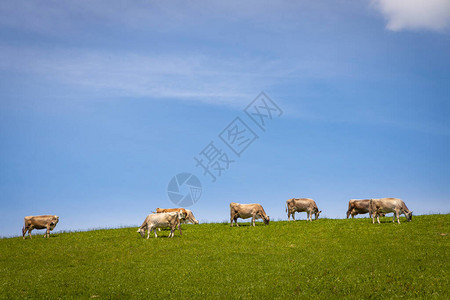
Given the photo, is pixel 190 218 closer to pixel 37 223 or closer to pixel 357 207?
pixel 37 223

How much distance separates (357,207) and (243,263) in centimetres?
2801

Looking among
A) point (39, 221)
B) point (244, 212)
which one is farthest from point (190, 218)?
point (39, 221)

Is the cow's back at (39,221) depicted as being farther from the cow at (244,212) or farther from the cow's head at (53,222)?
the cow at (244,212)

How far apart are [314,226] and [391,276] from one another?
15373 mm

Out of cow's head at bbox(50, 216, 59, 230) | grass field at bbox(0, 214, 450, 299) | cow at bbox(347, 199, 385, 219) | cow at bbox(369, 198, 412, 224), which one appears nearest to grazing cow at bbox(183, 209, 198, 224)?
grass field at bbox(0, 214, 450, 299)

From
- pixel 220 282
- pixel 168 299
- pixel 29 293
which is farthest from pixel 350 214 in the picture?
pixel 29 293

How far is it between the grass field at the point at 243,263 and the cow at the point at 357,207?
10523 mm

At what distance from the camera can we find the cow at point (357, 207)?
4741 cm

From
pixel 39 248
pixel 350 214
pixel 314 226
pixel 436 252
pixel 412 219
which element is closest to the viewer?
pixel 436 252

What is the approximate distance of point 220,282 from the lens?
68.2 ft

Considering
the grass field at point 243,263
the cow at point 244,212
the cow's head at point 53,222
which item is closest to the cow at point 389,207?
the grass field at point 243,263

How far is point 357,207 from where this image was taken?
4794 centimetres

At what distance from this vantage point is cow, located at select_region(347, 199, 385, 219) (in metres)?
47.4

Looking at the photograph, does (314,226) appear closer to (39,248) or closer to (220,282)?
(220,282)
